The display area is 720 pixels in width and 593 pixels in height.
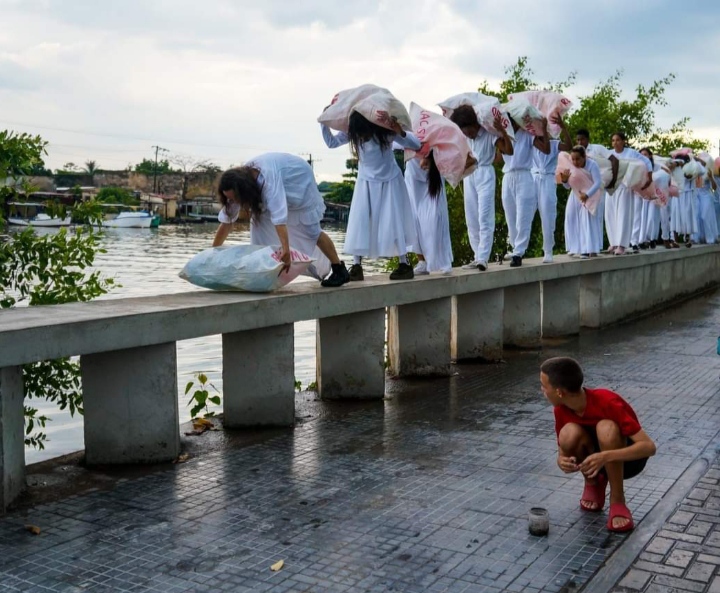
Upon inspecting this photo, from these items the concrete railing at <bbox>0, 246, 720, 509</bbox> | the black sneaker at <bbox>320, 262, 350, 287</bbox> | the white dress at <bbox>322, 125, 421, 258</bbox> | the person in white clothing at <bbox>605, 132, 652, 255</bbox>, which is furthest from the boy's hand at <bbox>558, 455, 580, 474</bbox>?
the person in white clothing at <bbox>605, 132, 652, 255</bbox>

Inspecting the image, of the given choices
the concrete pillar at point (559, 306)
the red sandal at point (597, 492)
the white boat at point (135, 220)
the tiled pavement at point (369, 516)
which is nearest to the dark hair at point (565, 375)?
the red sandal at point (597, 492)

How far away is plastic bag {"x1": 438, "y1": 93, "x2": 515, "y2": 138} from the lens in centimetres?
1095

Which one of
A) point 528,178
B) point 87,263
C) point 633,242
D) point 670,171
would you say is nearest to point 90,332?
point 87,263

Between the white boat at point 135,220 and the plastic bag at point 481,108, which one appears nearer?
the plastic bag at point 481,108

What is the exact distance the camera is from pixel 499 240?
21844mm

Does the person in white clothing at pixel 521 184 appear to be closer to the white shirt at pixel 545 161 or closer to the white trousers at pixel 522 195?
the white trousers at pixel 522 195

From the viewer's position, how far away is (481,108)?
36.2 ft

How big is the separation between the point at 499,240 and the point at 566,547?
57.2 feet

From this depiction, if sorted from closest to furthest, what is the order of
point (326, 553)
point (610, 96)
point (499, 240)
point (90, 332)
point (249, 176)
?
point (326, 553), point (90, 332), point (249, 176), point (499, 240), point (610, 96)

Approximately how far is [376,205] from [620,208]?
27.0 ft

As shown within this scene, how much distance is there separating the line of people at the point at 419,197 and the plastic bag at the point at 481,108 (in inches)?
1.5

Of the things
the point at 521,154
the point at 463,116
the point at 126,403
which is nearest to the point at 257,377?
the point at 126,403

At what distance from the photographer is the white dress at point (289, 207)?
736cm

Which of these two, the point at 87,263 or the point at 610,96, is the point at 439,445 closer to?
the point at 87,263
